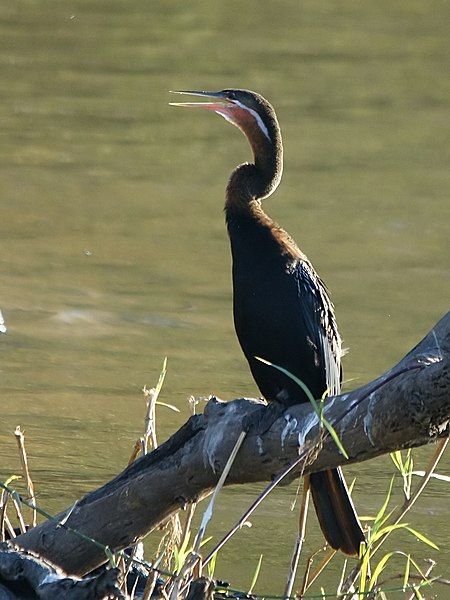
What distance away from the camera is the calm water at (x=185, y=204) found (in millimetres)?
5203

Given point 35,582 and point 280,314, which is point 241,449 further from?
point 280,314

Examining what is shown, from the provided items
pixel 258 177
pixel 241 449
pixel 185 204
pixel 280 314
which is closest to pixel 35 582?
pixel 241 449

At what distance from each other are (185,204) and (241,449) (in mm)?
4796

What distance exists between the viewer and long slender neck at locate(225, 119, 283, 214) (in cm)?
371

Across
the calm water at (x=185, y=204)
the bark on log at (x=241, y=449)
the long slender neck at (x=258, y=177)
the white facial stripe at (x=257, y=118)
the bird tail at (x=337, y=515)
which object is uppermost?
the white facial stripe at (x=257, y=118)

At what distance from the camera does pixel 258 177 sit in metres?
3.74

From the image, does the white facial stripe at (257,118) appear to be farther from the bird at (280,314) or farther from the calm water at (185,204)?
the calm water at (185,204)

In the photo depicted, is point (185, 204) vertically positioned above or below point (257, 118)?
below

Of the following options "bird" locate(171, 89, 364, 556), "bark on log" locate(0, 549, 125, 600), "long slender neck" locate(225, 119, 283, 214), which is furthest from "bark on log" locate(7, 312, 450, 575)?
"long slender neck" locate(225, 119, 283, 214)

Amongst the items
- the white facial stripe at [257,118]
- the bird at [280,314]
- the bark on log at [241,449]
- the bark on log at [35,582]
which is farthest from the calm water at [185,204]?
the bark on log at [35,582]

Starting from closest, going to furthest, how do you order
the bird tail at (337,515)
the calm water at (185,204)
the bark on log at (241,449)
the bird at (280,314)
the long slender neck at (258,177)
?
1. the bark on log at (241,449)
2. the bird tail at (337,515)
3. the bird at (280,314)
4. the long slender neck at (258,177)
5. the calm water at (185,204)

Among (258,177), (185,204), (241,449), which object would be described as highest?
(258,177)

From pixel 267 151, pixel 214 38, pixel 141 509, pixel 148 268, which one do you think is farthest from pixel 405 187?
pixel 141 509

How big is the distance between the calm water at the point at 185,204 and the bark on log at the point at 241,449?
0.87 meters
